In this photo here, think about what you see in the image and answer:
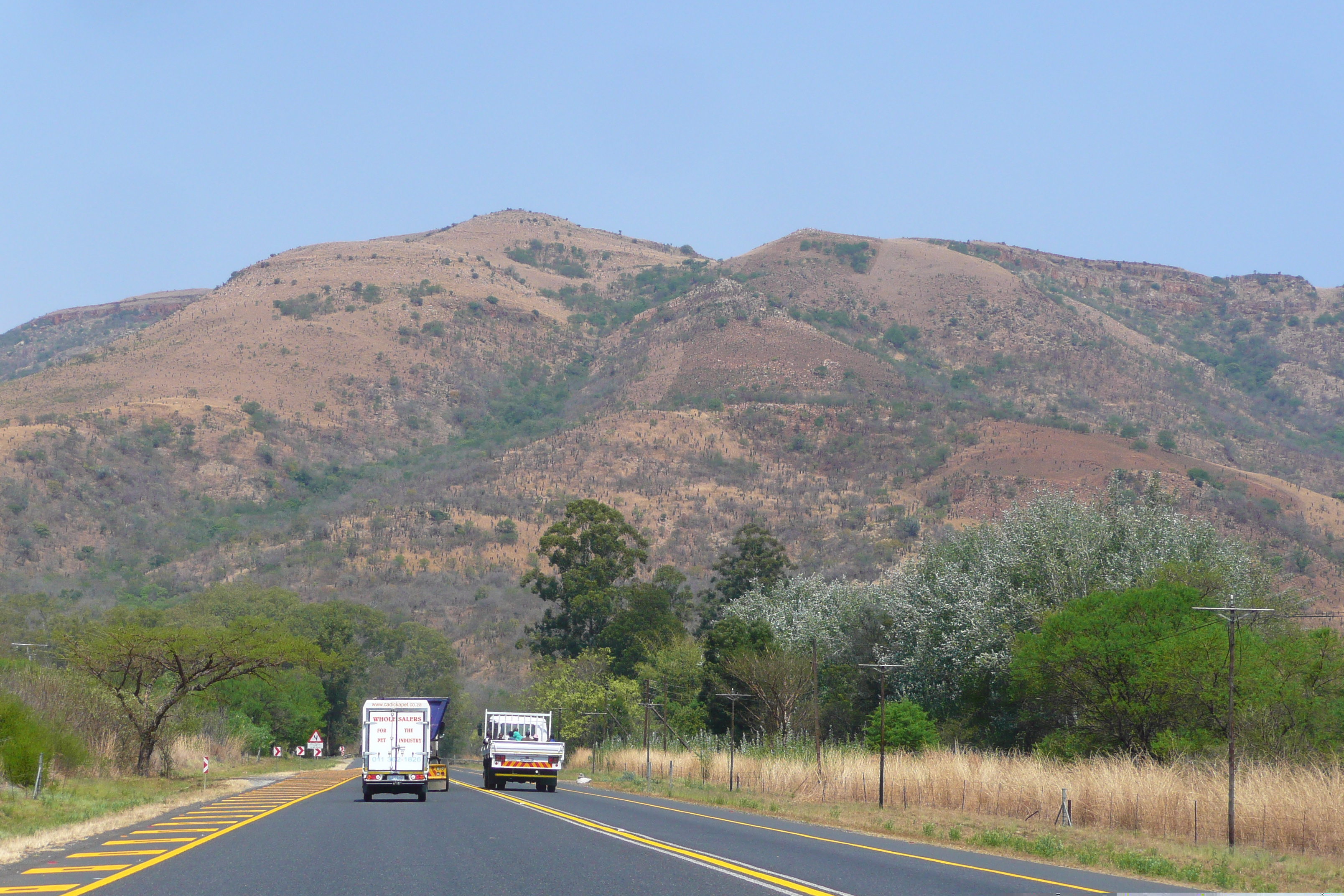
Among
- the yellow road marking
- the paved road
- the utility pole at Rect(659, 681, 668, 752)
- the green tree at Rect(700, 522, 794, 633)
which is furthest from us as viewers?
the green tree at Rect(700, 522, 794, 633)

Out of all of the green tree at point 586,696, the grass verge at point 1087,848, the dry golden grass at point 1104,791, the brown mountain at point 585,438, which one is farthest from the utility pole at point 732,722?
the brown mountain at point 585,438

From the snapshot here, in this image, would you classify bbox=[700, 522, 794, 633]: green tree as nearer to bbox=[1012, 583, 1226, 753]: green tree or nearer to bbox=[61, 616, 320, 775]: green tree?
bbox=[1012, 583, 1226, 753]: green tree

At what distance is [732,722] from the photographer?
49.2 m

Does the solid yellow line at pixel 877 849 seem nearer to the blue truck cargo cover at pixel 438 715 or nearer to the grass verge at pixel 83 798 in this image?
the grass verge at pixel 83 798

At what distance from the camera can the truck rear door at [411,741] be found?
33594mm

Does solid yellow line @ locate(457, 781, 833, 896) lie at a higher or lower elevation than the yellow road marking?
higher

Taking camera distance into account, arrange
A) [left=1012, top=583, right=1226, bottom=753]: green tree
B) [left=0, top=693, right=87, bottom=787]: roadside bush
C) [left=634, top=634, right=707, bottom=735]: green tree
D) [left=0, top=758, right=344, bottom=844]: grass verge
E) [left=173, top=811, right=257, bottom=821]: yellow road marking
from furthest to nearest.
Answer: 1. [left=634, top=634, right=707, bottom=735]: green tree
2. [left=1012, top=583, right=1226, bottom=753]: green tree
3. [left=0, top=693, right=87, bottom=787]: roadside bush
4. [left=173, top=811, right=257, bottom=821]: yellow road marking
5. [left=0, top=758, right=344, bottom=844]: grass verge

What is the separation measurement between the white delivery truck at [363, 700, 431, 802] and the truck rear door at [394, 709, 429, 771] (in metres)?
0.01

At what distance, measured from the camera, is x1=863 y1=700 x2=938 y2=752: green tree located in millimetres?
49375

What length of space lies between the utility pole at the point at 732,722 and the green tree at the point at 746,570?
1067 inches

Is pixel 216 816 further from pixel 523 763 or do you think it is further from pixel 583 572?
pixel 583 572

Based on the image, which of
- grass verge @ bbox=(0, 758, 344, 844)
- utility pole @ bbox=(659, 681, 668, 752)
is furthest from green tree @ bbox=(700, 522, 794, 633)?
grass verge @ bbox=(0, 758, 344, 844)

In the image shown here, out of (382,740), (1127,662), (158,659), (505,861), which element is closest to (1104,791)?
(1127,662)

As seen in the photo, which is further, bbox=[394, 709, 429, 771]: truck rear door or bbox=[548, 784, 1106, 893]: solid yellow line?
bbox=[394, 709, 429, 771]: truck rear door
